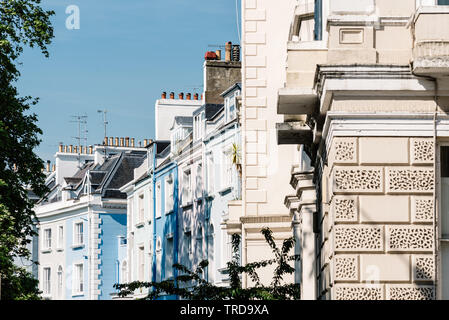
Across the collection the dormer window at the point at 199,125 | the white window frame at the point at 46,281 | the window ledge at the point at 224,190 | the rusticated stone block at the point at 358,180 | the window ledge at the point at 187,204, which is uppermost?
the dormer window at the point at 199,125

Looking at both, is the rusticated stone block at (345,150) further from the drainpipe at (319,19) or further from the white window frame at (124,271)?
the white window frame at (124,271)

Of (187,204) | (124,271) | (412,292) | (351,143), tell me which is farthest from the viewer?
(124,271)

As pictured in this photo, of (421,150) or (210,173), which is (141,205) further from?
(421,150)

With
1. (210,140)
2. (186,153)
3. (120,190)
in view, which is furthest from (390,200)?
(120,190)

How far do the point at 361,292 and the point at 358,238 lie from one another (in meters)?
0.63

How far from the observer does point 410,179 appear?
13.7 m

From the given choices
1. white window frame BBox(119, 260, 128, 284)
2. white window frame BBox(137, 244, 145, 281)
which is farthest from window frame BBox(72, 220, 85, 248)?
white window frame BBox(137, 244, 145, 281)

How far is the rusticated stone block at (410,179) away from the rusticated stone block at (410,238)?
1.49 feet

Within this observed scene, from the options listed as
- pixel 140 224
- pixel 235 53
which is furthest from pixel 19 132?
pixel 140 224

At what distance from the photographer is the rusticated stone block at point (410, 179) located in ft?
44.8

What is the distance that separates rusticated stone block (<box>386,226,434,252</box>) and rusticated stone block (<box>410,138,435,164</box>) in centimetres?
80

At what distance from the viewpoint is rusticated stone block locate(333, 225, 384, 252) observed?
13.6 meters

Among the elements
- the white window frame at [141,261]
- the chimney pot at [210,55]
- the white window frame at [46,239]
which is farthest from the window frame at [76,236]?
the chimney pot at [210,55]

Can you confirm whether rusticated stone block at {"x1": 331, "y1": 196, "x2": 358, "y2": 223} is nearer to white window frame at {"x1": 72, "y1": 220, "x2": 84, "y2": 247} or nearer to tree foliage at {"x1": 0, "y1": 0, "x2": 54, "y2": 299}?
tree foliage at {"x1": 0, "y1": 0, "x2": 54, "y2": 299}
